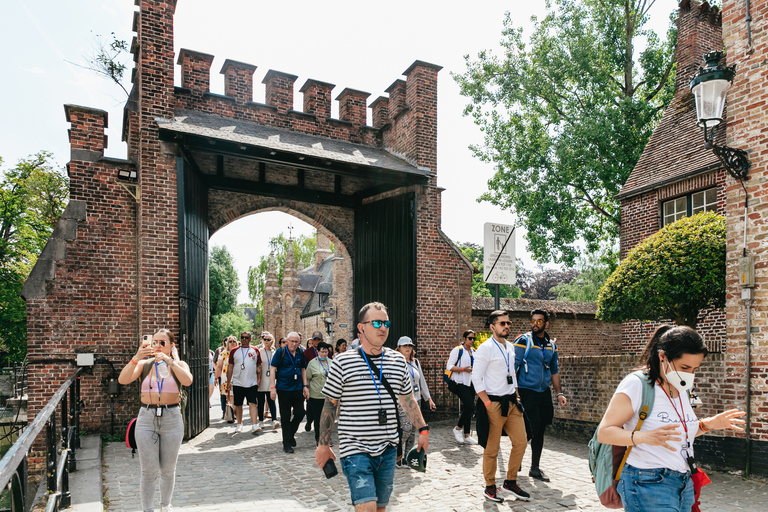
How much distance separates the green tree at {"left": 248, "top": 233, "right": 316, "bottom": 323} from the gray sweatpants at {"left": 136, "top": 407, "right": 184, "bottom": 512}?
4809 centimetres

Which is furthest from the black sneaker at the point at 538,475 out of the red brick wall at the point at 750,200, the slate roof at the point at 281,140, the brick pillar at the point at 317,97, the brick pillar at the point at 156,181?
the brick pillar at the point at 317,97

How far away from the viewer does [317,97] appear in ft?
44.6

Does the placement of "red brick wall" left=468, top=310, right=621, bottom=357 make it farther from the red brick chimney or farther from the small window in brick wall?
the red brick chimney

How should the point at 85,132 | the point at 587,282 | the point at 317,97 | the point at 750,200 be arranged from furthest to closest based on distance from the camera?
1. the point at 587,282
2. the point at 317,97
3. the point at 85,132
4. the point at 750,200

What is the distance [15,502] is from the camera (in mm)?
4020

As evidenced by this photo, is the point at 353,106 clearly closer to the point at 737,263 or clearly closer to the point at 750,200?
the point at 750,200

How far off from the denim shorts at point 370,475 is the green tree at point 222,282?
49091 millimetres

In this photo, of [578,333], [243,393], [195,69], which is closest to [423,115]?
[195,69]

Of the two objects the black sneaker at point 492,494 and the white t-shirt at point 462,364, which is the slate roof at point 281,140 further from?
the black sneaker at point 492,494

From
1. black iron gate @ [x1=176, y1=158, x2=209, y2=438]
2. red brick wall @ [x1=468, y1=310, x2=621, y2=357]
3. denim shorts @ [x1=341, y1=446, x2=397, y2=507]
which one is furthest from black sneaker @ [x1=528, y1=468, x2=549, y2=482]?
red brick wall @ [x1=468, y1=310, x2=621, y2=357]

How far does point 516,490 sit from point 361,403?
3.15m

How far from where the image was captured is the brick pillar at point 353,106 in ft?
46.0

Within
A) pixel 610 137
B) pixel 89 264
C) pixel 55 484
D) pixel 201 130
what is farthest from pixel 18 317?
pixel 610 137

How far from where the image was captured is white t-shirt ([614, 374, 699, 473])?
2.91m
